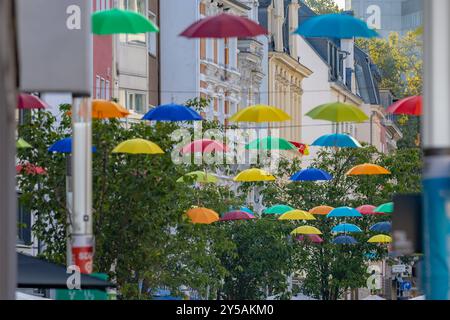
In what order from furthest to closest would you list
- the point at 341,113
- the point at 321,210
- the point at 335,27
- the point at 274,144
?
the point at 321,210
the point at 274,144
the point at 341,113
the point at 335,27

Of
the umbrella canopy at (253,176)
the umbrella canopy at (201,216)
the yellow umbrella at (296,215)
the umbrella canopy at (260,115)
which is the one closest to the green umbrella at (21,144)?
the umbrella canopy at (260,115)

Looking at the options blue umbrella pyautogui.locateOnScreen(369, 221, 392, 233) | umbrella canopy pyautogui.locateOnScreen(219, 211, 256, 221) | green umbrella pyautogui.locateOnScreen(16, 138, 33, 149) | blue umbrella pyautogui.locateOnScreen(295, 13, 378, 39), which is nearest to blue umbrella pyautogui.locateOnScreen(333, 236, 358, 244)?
blue umbrella pyautogui.locateOnScreen(369, 221, 392, 233)

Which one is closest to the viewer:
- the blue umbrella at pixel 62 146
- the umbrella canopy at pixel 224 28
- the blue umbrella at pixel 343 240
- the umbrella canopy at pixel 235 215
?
the umbrella canopy at pixel 224 28

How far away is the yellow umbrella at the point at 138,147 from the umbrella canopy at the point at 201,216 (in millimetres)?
5563

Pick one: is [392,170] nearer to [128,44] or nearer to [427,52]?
[128,44]

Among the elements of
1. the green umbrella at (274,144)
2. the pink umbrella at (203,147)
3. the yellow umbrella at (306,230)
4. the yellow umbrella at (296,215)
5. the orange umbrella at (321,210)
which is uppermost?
the green umbrella at (274,144)

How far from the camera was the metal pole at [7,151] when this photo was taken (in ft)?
36.4

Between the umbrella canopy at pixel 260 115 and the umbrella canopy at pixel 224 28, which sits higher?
the umbrella canopy at pixel 224 28

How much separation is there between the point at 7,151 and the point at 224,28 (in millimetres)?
13387

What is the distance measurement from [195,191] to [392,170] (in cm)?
2279

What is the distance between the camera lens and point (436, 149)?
1080cm

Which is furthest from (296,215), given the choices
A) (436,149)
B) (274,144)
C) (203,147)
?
(436,149)

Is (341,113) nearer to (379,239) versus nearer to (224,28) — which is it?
(224,28)

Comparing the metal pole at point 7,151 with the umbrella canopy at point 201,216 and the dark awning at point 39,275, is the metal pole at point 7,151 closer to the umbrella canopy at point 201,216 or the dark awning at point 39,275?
the dark awning at point 39,275
